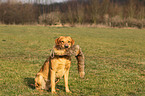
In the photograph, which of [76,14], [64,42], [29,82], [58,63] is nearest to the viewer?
[58,63]

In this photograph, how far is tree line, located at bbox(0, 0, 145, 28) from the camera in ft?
166

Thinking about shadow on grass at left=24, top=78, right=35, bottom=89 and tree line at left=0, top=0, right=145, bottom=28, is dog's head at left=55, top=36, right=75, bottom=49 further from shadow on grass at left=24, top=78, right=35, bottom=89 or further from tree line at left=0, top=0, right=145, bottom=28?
tree line at left=0, top=0, right=145, bottom=28

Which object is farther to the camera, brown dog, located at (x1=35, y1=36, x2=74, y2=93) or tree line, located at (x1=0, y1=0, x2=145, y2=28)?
tree line, located at (x1=0, y1=0, x2=145, y2=28)

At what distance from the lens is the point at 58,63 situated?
4824 mm

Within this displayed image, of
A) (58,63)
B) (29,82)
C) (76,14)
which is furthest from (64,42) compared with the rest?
(76,14)

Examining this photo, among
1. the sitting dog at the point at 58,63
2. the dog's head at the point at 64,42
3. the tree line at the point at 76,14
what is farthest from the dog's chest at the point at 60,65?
the tree line at the point at 76,14

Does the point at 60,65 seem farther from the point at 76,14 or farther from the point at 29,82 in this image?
the point at 76,14

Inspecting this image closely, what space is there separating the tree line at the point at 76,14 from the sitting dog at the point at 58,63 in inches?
1676

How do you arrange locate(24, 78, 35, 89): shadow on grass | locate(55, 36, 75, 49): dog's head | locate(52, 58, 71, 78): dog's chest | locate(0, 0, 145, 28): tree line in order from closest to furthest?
locate(52, 58, 71, 78): dog's chest → locate(55, 36, 75, 49): dog's head → locate(24, 78, 35, 89): shadow on grass → locate(0, 0, 145, 28): tree line

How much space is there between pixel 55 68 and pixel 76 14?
183ft

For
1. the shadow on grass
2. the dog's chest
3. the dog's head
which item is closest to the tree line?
the shadow on grass

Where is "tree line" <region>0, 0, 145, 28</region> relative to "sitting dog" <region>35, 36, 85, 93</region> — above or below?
above

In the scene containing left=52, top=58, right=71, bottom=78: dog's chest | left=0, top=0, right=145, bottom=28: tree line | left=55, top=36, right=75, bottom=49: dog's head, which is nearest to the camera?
left=52, top=58, right=71, bottom=78: dog's chest

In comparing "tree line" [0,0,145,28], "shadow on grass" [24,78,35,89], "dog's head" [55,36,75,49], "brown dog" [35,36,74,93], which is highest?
"tree line" [0,0,145,28]
